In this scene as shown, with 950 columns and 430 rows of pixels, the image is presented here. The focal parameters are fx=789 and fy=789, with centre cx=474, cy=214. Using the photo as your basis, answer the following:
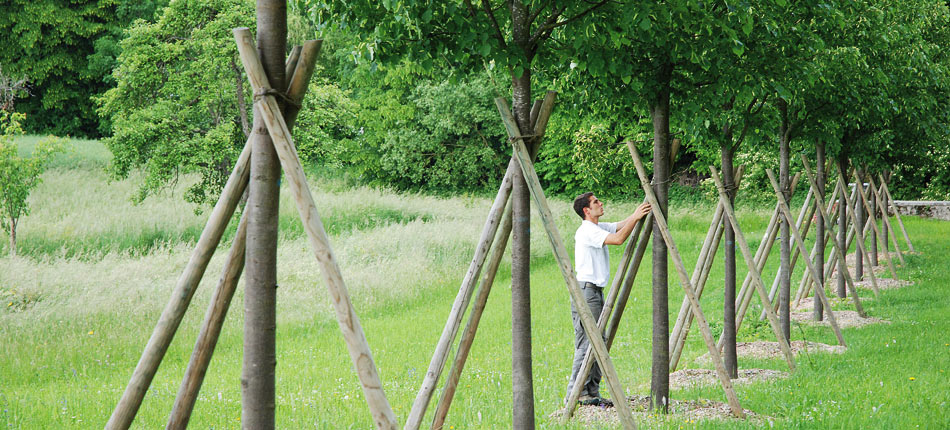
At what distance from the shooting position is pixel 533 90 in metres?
7.46

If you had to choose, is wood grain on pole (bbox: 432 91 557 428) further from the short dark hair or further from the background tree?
the background tree

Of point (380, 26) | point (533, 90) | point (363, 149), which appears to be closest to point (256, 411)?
point (380, 26)

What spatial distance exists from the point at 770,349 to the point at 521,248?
6515mm

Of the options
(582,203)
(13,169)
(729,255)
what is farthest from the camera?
(13,169)

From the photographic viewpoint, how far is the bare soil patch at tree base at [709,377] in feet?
27.3

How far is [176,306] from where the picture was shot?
408 centimetres

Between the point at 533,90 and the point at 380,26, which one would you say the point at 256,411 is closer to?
the point at 380,26

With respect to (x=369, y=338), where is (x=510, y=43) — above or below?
above

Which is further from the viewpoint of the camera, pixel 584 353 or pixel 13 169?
pixel 13 169

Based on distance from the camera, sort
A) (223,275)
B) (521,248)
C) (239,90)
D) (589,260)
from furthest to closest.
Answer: (239,90) < (589,260) < (521,248) < (223,275)

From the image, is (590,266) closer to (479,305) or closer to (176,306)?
(479,305)

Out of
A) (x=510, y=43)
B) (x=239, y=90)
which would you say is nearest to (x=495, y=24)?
(x=510, y=43)

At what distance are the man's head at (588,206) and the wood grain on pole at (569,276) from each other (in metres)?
2.46

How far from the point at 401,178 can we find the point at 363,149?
258 centimetres
